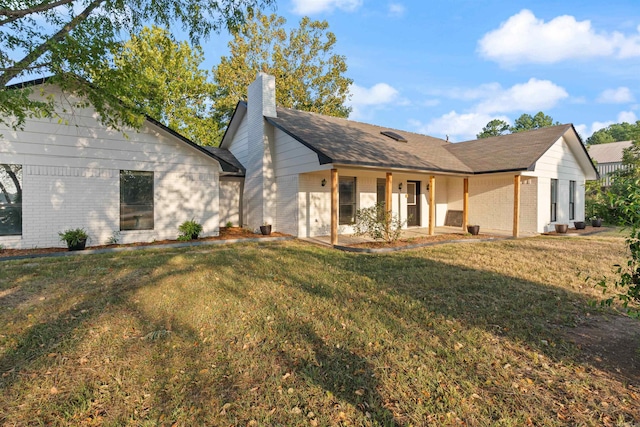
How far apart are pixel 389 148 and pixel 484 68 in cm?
708

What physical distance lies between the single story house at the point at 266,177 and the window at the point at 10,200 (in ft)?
0.09

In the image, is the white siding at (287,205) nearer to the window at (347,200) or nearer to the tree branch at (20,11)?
the window at (347,200)

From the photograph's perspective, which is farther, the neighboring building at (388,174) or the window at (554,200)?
the window at (554,200)

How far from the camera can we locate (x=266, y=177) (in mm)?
12750

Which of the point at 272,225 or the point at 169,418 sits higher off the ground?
the point at 272,225

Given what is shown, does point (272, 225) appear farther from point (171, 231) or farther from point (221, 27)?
point (221, 27)

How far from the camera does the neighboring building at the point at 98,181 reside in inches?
340

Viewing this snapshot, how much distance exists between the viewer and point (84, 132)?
9383 millimetres

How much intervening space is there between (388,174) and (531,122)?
6334 centimetres

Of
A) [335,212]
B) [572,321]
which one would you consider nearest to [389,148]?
[335,212]

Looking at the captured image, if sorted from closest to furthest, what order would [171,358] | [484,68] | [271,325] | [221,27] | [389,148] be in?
[171,358] < [271,325] < [221,27] < [389,148] < [484,68]

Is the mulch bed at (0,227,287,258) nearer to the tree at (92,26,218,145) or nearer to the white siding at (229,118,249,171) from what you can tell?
the white siding at (229,118,249,171)

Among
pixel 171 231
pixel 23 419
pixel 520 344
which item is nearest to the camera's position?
pixel 23 419

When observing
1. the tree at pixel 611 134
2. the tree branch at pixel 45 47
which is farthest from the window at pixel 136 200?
the tree at pixel 611 134
